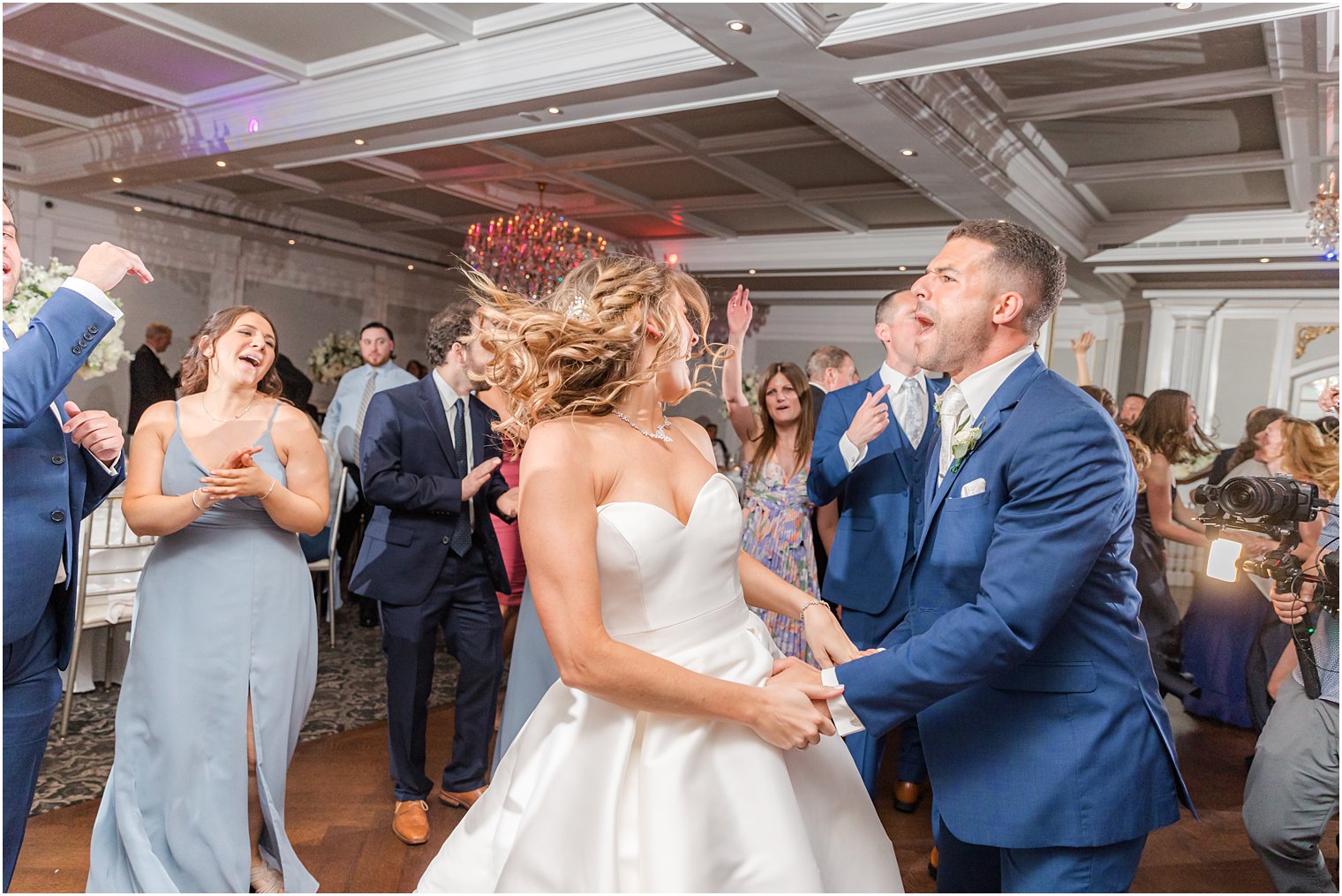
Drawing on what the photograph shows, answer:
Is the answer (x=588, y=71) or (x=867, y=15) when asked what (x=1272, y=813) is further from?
(x=588, y=71)

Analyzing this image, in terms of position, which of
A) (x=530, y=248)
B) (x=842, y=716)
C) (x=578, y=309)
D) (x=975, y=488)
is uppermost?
(x=530, y=248)

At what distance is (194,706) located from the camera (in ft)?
7.98

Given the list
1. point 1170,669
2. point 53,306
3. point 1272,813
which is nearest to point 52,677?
point 53,306

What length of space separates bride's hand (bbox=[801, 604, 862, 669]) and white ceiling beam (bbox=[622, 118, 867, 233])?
15.5 feet

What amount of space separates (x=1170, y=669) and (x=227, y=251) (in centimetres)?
896

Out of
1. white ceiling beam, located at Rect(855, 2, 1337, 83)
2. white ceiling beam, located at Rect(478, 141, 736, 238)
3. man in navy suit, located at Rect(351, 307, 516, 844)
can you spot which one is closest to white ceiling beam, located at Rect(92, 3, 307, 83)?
white ceiling beam, located at Rect(478, 141, 736, 238)

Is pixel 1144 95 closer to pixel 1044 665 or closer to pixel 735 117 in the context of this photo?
pixel 735 117

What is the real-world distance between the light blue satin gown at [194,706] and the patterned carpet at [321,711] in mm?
985

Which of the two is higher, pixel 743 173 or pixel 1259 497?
pixel 743 173

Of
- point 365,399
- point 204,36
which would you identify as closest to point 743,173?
point 365,399

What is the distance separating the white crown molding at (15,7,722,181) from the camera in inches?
178

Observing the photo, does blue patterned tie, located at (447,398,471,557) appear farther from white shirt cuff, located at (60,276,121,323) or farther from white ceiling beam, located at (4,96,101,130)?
white ceiling beam, located at (4,96,101,130)

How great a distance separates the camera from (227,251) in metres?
9.56

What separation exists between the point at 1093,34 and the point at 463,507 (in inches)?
121
